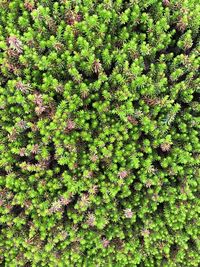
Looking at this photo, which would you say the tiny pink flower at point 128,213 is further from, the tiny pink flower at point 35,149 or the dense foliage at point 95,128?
the tiny pink flower at point 35,149

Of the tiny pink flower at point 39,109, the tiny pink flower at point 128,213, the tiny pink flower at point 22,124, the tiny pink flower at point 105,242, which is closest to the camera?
the tiny pink flower at point 39,109

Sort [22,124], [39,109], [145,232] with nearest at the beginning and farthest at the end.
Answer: [39,109] < [22,124] < [145,232]

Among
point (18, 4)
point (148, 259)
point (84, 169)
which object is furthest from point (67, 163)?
point (18, 4)

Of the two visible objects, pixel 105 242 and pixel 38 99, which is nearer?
pixel 38 99

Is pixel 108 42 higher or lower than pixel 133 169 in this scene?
higher

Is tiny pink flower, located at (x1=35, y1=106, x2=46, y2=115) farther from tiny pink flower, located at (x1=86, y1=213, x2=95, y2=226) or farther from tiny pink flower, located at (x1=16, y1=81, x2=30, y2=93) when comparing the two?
tiny pink flower, located at (x1=86, y1=213, x2=95, y2=226)

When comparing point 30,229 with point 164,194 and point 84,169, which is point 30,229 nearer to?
point 84,169

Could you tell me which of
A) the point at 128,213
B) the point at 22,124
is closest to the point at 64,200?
the point at 128,213

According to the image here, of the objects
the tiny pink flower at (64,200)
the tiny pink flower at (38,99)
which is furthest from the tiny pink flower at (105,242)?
the tiny pink flower at (38,99)

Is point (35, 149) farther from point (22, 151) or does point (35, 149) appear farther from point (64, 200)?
point (64, 200)
